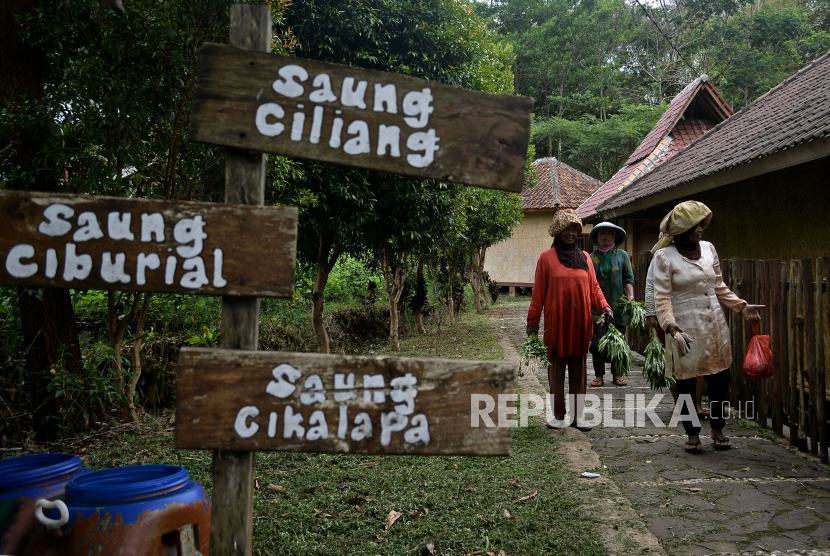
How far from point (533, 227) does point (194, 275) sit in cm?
2683

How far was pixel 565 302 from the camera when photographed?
5520 millimetres

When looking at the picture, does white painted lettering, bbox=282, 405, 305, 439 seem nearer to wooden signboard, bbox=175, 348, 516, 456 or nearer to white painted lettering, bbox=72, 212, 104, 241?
wooden signboard, bbox=175, 348, 516, 456

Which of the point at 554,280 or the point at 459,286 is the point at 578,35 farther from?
the point at 554,280

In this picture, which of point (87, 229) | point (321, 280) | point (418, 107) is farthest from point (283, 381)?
point (321, 280)

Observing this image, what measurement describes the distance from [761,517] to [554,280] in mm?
2463

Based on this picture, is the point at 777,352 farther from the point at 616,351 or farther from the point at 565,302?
the point at 565,302

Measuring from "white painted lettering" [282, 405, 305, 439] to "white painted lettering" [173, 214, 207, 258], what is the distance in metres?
0.63

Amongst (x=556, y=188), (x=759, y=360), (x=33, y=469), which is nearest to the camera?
(x=33, y=469)

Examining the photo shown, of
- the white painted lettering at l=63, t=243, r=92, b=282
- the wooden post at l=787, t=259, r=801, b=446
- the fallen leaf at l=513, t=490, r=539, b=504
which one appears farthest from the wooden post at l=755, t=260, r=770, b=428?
the white painted lettering at l=63, t=243, r=92, b=282

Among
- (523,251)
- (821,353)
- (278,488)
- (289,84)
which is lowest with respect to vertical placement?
(278,488)

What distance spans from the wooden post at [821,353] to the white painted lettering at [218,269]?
182 inches

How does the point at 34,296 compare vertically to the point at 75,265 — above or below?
below

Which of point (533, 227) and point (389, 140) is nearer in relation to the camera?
point (389, 140)

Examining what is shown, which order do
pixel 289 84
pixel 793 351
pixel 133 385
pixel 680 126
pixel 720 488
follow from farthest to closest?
pixel 680 126 < pixel 133 385 < pixel 793 351 < pixel 720 488 < pixel 289 84
